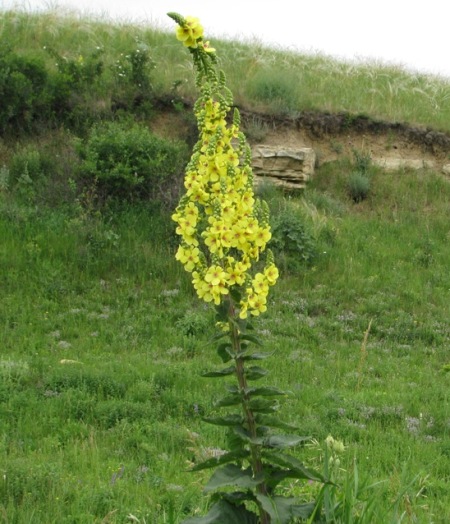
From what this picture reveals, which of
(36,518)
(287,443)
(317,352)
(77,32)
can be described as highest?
(77,32)

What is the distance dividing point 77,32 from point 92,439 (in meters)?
13.3

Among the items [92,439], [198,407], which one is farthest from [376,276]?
[92,439]

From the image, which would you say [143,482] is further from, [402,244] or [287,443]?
[402,244]

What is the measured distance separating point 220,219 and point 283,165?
464 inches

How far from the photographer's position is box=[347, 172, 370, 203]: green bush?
14.7 m

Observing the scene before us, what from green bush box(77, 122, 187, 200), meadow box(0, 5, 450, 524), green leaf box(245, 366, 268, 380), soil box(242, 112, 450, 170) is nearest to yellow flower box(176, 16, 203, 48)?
green leaf box(245, 366, 268, 380)

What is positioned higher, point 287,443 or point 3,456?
point 287,443

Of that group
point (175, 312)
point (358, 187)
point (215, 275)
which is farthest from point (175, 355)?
point (358, 187)

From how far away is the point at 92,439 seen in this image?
19.2ft

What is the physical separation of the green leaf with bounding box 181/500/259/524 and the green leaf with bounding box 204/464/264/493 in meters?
0.13

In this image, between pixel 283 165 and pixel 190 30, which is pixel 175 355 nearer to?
pixel 190 30

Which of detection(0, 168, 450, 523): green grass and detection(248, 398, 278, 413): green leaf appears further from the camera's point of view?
detection(0, 168, 450, 523): green grass

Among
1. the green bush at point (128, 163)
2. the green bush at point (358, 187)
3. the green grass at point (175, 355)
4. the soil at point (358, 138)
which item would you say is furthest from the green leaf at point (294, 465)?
the soil at point (358, 138)

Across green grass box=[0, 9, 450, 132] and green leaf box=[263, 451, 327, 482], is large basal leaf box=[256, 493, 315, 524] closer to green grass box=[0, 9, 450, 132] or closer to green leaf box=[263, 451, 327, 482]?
green leaf box=[263, 451, 327, 482]
